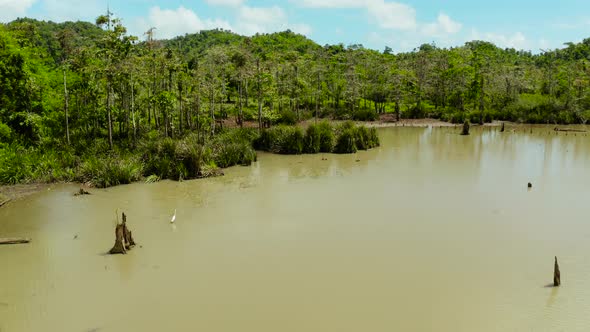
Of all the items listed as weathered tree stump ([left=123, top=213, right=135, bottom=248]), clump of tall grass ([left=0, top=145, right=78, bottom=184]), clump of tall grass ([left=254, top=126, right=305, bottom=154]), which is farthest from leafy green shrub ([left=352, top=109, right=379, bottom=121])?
weathered tree stump ([left=123, top=213, right=135, bottom=248])

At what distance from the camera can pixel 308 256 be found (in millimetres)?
10391

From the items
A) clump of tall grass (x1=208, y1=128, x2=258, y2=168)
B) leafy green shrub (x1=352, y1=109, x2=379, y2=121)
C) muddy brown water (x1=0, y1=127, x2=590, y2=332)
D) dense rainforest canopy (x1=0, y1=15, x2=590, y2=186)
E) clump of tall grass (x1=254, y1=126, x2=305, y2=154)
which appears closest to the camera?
muddy brown water (x1=0, y1=127, x2=590, y2=332)

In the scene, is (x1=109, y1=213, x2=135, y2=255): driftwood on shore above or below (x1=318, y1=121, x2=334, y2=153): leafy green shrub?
below

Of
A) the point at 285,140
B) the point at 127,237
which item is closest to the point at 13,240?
the point at 127,237

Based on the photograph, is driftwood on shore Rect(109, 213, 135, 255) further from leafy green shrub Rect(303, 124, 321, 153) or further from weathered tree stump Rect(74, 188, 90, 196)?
leafy green shrub Rect(303, 124, 321, 153)

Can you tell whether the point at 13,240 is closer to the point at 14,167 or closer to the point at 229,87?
the point at 14,167

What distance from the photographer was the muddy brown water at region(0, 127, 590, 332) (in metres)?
7.98

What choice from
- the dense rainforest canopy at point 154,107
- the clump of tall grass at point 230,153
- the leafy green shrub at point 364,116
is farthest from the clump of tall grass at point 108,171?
the leafy green shrub at point 364,116

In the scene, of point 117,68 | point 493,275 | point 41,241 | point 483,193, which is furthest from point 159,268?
point 117,68

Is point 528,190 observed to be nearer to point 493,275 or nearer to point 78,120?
point 493,275

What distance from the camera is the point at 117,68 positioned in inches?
762

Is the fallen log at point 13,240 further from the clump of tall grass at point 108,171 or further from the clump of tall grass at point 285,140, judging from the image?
the clump of tall grass at point 285,140

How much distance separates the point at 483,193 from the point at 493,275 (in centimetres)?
679

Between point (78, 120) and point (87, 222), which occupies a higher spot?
point (78, 120)
